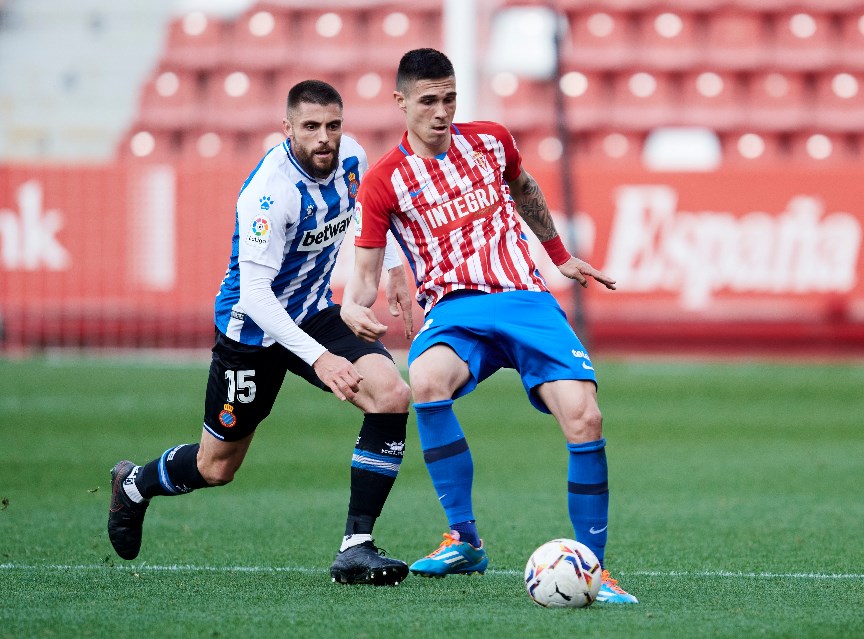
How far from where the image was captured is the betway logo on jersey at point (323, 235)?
19.1 feet

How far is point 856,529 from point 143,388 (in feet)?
32.5

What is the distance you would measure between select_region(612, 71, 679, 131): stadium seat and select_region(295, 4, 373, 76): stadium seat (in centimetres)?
417

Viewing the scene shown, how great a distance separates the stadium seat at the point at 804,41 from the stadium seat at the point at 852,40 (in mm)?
152

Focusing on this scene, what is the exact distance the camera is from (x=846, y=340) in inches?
763

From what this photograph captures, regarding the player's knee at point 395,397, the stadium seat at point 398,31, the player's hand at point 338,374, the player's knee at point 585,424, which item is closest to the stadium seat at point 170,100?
the stadium seat at point 398,31

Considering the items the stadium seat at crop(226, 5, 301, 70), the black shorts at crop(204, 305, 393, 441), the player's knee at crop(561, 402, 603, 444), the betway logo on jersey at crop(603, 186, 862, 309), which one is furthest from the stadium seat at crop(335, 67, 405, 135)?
the player's knee at crop(561, 402, 603, 444)

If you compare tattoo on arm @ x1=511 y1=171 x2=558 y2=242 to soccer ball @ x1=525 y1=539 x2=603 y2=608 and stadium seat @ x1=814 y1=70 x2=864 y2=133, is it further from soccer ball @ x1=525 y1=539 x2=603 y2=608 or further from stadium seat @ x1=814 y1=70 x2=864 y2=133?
stadium seat @ x1=814 y1=70 x2=864 y2=133

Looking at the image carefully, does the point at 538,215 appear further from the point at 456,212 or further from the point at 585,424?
the point at 585,424

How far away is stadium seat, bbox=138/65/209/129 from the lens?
23031 millimetres

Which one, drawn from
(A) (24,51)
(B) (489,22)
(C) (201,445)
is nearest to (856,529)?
(C) (201,445)

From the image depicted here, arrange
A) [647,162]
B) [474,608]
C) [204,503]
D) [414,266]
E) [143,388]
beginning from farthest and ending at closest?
1. [647,162]
2. [143,388]
3. [204,503]
4. [414,266]
5. [474,608]

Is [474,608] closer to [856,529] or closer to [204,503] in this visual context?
[856,529]

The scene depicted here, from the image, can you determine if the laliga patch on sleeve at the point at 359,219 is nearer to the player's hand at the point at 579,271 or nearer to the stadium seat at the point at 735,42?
the player's hand at the point at 579,271

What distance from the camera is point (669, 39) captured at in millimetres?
23203
